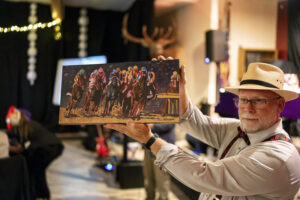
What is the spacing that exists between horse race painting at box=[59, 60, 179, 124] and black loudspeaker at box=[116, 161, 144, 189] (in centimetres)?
281

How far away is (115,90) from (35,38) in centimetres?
568

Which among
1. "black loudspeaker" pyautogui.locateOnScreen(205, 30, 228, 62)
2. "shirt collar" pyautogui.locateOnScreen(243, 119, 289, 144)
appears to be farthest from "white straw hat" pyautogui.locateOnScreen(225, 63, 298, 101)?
"black loudspeaker" pyautogui.locateOnScreen(205, 30, 228, 62)

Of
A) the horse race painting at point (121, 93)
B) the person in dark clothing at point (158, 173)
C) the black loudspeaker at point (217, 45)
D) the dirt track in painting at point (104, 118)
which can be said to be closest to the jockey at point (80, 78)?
the horse race painting at point (121, 93)

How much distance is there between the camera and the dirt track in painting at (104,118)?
A: 1.12m

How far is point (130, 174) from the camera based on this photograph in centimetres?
390

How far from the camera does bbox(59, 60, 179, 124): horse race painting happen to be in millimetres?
1133

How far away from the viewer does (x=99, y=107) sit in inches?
46.4

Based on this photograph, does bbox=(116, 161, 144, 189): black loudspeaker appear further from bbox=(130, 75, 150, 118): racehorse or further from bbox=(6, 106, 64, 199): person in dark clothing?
bbox=(130, 75, 150, 118): racehorse

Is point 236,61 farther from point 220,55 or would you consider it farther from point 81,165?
point 81,165

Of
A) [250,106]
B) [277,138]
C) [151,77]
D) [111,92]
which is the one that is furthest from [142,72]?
[277,138]

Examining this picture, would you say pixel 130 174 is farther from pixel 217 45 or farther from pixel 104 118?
pixel 104 118

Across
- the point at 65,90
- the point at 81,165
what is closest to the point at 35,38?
the point at 81,165

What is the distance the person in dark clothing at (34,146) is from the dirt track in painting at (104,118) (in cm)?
234

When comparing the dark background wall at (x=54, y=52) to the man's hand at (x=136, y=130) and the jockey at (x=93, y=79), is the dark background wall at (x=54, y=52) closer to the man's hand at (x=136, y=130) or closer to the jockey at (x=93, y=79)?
the jockey at (x=93, y=79)
